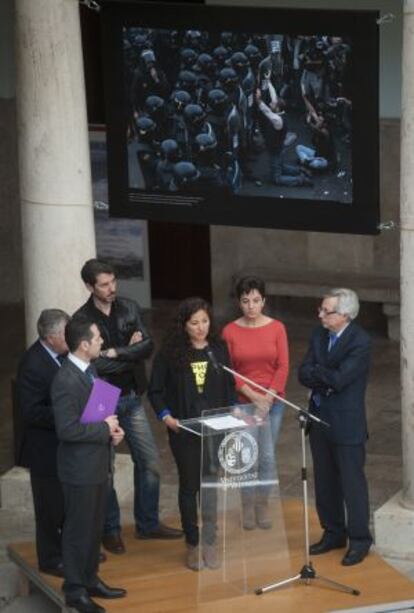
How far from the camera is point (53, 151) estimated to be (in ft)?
39.2

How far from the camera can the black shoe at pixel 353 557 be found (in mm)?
10704

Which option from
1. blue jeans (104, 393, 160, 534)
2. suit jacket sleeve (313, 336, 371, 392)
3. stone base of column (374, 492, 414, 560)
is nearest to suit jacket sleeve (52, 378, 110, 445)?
blue jeans (104, 393, 160, 534)

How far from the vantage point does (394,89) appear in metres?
17.1

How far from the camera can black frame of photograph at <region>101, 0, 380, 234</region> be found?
11320 mm

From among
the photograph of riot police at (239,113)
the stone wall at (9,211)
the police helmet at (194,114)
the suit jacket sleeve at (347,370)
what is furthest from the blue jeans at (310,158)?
the stone wall at (9,211)

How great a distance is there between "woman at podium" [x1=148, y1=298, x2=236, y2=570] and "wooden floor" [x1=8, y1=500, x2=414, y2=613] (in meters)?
0.27

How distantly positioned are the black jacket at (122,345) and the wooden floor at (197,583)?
109 cm

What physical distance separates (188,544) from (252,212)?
8.38ft

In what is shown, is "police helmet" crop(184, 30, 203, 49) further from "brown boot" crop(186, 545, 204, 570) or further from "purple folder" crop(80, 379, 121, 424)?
"brown boot" crop(186, 545, 204, 570)

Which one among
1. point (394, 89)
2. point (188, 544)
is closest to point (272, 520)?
point (188, 544)

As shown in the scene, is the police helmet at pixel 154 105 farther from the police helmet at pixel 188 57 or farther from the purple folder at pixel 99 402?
the purple folder at pixel 99 402

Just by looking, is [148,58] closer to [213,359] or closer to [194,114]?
[194,114]

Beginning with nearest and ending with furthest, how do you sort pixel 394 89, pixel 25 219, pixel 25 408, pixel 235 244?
pixel 25 408
pixel 25 219
pixel 394 89
pixel 235 244

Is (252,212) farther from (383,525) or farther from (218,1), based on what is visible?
(218,1)
